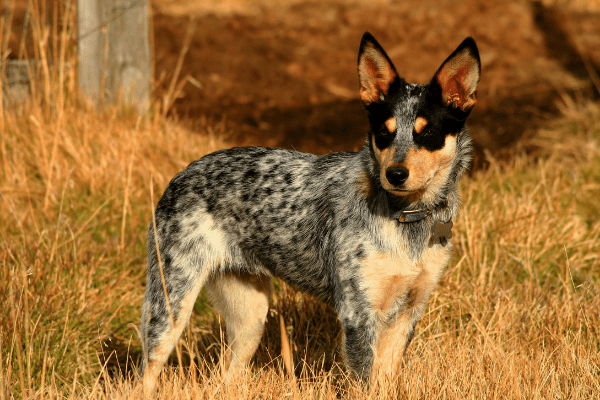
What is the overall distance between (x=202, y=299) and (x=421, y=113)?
6.94 ft

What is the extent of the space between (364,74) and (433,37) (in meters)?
8.59

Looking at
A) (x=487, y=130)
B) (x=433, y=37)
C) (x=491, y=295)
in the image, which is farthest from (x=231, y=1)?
(x=491, y=295)

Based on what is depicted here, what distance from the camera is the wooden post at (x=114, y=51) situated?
18.6 ft

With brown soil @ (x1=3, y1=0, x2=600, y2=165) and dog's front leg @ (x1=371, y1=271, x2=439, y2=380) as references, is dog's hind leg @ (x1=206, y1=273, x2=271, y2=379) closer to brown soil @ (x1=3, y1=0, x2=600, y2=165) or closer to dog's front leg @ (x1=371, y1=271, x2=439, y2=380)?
dog's front leg @ (x1=371, y1=271, x2=439, y2=380)

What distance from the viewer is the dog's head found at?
9.86ft

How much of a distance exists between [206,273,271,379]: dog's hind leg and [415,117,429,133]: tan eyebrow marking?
1.33 m

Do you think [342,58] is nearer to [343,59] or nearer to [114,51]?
[343,59]

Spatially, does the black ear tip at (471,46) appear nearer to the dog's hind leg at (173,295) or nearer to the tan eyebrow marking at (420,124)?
the tan eyebrow marking at (420,124)

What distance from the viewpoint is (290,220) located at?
3467 millimetres

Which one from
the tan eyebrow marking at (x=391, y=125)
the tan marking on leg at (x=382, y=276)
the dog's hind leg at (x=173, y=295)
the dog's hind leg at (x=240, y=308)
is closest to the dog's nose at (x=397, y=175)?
the tan eyebrow marking at (x=391, y=125)

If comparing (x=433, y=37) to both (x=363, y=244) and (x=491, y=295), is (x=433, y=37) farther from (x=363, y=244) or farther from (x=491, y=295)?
(x=363, y=244)

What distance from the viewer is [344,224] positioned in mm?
3229

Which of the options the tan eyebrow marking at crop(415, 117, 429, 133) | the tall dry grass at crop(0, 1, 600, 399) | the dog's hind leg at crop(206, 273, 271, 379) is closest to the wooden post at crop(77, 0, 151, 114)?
the tall dry grass at crop(0, 1, 600, 399)

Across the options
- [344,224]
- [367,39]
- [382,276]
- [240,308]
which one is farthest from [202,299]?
[367,39]
